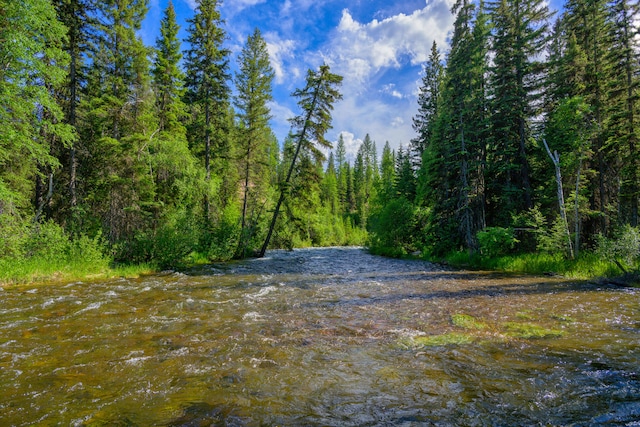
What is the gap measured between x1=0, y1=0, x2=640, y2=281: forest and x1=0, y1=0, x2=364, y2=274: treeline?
100mm

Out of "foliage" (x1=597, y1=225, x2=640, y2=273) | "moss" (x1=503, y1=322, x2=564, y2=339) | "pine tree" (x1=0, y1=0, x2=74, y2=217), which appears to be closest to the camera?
"moss" (x1=503, y1=322, x2=564, y2=339)

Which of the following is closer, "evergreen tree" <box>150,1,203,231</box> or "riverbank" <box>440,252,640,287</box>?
"riverbank" <box>440,252,640,287</box>

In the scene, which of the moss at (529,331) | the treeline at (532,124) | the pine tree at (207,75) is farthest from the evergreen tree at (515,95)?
the pine tree at (207,75)

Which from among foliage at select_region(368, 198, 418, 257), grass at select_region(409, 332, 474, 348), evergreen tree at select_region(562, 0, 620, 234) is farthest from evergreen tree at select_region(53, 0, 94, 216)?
evergreen tree at select_region(562, 0, 620, 234)

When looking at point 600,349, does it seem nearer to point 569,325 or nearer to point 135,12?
point 569,325

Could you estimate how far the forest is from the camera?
1238 cm

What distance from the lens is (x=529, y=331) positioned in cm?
616

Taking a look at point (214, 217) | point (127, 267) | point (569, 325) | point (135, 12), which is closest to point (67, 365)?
point (569, 325)

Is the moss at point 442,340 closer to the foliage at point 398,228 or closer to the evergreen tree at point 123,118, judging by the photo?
the evergreen tree at point 123,118

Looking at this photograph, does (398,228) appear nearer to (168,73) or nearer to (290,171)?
(290,171)

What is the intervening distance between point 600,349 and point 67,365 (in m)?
8.63

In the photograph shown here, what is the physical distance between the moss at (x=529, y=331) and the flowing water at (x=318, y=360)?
0.15 ft

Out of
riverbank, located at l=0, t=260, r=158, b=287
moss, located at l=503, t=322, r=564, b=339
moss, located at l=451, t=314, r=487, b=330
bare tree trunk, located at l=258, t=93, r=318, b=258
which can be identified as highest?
bare tree trunk, located at l=258, t=93, r=318, b=258

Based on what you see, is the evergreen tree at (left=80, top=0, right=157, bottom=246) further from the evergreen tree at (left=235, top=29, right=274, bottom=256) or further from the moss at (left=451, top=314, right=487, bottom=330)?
the moss at (left=451, top=314, right=487, bottom=330)
